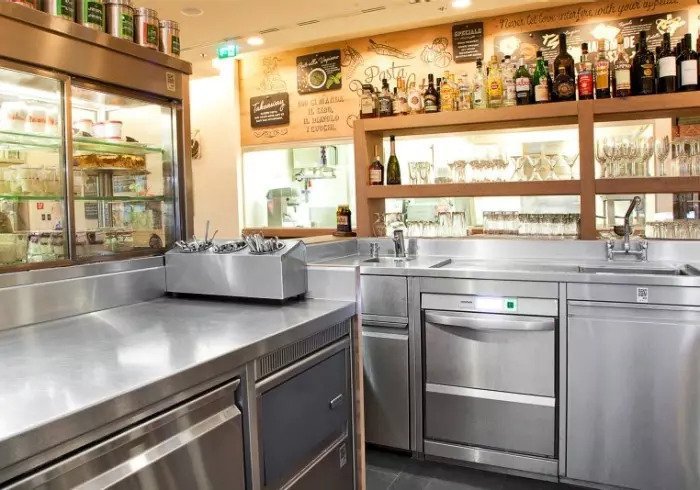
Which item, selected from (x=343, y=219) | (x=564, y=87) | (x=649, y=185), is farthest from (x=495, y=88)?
(x=343, y=219)

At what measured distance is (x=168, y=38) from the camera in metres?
2.40

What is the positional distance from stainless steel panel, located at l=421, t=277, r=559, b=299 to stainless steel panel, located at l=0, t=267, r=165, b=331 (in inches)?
51.6

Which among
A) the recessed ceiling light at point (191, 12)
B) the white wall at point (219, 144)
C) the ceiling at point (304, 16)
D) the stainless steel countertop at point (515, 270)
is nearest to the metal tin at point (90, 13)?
the stainless steel countertop at point (515, 270)

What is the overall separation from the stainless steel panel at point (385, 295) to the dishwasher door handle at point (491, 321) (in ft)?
0.50

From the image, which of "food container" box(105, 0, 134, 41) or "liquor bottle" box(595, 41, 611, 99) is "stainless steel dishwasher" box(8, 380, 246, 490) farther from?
"liquor bottle" box(595, 41, 611, 99)

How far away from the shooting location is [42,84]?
2000mm

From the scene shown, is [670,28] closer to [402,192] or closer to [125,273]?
[402,192]

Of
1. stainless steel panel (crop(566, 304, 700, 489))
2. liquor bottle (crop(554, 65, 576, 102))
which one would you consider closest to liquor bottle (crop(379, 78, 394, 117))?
liquor bottle (crop(554, 65, 576, 102))

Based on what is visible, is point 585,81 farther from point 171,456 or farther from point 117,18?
point 171,456

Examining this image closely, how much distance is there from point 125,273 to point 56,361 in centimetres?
79

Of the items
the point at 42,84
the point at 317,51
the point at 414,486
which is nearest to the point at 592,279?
the point at 414,486

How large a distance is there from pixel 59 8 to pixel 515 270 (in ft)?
7.11

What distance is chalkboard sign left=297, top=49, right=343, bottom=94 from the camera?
5.40 metres

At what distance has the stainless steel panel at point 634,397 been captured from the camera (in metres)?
2.39
